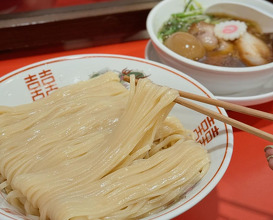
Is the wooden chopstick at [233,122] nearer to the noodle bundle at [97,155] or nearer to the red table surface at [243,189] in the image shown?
the noodle bundle at [97,155]

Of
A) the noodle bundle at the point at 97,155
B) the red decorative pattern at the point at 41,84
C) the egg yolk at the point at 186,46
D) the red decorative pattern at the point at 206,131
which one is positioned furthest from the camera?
the egg yolk at the point at 186,46

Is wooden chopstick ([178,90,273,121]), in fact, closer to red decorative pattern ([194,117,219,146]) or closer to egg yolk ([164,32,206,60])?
A: red decorative pattern ([194,117,219,146])

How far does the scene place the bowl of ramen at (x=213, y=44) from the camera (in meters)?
1.92

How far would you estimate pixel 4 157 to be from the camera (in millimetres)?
1449

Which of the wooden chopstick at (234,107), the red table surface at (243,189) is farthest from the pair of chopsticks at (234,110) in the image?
the red table surface at (243,189)

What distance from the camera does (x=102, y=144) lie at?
149 centimetres

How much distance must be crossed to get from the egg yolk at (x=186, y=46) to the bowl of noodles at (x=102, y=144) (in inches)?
12.5

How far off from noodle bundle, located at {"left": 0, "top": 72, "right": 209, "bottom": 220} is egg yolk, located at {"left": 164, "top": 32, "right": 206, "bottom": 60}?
0.58 m

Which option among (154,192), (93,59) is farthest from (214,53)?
(154,192)

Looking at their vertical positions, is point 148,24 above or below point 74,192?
above

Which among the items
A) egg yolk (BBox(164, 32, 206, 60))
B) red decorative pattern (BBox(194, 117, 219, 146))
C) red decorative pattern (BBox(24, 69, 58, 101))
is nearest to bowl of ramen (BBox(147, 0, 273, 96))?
egg yolk (BBox(164, 32, 206, 60))

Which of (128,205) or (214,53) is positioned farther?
(214,53)

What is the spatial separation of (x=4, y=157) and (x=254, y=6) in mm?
1980

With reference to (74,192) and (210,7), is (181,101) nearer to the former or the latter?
(74,192)
